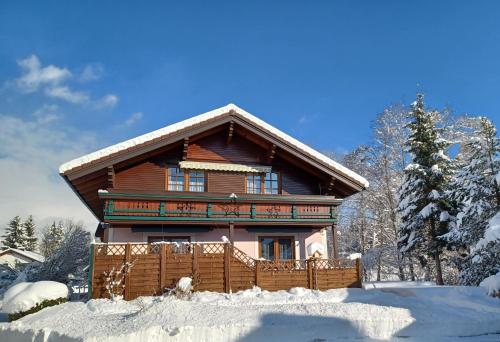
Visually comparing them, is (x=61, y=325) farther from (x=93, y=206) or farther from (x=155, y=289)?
(x=93, y=206)

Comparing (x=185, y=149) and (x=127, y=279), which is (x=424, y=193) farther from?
(x=127, y=279)

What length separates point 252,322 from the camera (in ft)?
29.6

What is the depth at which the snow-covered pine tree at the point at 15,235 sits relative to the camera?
52750 mm

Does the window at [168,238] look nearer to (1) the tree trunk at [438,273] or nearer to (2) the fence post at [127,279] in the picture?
(2) the fence post at [127,279]

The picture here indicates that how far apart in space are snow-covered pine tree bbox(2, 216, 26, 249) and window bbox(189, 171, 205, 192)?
153 ft

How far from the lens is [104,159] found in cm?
Result: 1444

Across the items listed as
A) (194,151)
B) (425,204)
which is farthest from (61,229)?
(425,204)

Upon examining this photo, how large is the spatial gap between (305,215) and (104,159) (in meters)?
8.32

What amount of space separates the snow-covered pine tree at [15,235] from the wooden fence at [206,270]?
158 feet

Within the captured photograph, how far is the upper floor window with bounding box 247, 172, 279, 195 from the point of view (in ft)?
57.7

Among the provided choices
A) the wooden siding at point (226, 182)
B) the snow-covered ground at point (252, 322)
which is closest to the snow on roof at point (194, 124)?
the wooden siding at point (226, 182)

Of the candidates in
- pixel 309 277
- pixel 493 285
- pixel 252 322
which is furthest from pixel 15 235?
pixel 493 285

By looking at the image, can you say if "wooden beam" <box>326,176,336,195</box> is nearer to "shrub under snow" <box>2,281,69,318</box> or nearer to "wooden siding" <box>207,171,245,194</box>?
"wooden siding" <box>207,171,245,194</box>

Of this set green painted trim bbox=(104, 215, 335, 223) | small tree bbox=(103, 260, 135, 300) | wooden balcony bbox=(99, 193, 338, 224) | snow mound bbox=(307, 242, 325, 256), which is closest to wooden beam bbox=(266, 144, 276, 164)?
wooden balcony bbox=(99, 193, 338, 224)
